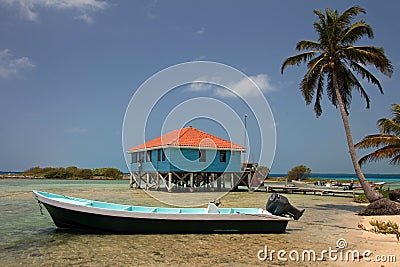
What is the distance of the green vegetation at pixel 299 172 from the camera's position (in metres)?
57.9

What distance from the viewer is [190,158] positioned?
27109 mm

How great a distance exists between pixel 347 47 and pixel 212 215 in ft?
34.3

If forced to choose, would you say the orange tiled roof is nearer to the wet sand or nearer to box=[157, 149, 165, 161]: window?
box=[157, 149, 165, 161]: window

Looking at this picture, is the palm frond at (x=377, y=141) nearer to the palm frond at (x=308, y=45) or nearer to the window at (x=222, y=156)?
the palm frond at (x=308, y=45)

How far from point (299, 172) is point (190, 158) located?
3582 cm

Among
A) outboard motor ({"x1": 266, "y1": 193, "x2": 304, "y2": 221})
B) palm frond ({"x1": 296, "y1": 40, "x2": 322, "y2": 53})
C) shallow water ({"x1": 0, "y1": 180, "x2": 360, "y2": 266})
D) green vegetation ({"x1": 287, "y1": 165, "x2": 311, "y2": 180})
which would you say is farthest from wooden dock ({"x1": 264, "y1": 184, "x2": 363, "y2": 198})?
green vegetation ({"x1": 287, "y1": 165, "x2": 311, "y2": 180})

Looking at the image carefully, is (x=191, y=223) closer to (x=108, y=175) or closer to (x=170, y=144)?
(x=170, y=144)

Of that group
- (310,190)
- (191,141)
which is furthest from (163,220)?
(310,190)

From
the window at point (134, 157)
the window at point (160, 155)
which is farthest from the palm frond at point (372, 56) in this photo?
the window at point (134, 157)

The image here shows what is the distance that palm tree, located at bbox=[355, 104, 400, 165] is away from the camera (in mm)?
14625

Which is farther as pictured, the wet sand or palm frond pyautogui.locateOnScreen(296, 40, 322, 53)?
palm frond pyautogui.locateOnScreen(296, 40, 322, 53)

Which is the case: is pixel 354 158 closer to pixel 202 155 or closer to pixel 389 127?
pixel 389 127

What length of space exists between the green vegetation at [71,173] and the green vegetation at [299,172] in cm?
3410

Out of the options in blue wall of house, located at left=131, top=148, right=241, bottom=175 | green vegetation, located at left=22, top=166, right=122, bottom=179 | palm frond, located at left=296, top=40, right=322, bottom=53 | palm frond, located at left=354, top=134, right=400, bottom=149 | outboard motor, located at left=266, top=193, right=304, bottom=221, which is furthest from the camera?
green vegetation, located at left=22, top=166, right=122, bottom=179
